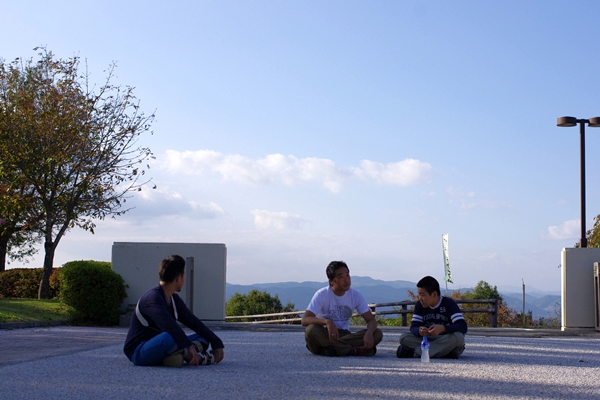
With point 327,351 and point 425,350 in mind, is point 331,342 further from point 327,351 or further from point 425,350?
point 425,350

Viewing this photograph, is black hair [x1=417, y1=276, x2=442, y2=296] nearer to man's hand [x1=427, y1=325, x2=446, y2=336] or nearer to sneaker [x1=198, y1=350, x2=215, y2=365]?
man's hand [x1=427, y1=325, x2=446, y2=336]

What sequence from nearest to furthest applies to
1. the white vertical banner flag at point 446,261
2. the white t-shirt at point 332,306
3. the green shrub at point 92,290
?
1. the white t-shirt at point 332,306
2. the green shrub at point 92,290
3. the white vertical banner flag at point 446,261

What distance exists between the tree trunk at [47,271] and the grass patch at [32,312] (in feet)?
17.4

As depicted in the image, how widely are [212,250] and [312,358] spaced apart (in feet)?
26.8

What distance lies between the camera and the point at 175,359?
7.61 metres

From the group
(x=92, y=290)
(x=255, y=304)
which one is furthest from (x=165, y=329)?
(x=255, y=304)

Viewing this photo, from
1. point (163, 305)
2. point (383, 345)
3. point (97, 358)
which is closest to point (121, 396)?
point (163, 305)

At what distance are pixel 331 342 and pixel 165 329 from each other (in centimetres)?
244

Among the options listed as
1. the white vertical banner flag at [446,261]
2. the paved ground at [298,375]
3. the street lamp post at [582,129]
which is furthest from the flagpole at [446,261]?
the paved ground at [298,375]

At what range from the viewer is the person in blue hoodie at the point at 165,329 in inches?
297

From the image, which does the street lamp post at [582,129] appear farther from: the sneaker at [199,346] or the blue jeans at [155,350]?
the blue jeans at [155,350]

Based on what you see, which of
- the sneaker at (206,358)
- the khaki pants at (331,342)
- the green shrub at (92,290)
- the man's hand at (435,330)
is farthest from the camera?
the green shrub at (92,290)

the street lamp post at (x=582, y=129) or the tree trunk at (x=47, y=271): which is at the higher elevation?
the street lamp post at (x=582, y=129)

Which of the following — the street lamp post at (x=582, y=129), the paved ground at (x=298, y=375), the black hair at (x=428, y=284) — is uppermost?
the street lamp post at (x=582, y=129)
